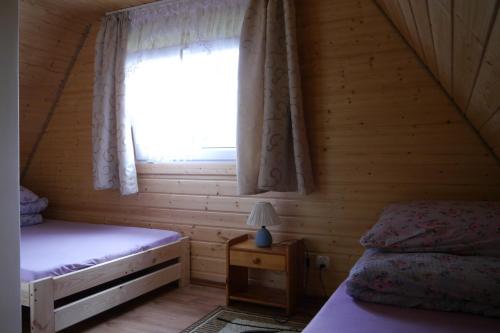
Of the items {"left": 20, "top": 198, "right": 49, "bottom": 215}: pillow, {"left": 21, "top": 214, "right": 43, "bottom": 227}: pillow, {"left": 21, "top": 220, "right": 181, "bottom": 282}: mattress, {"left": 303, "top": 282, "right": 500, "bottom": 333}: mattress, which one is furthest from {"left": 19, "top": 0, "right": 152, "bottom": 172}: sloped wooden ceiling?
{"left": 303, "top": 282, "right": 500, "bottom": 333}: mattress

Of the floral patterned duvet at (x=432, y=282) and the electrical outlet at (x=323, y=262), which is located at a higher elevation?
the floral patterned duvet at (x=432, y=282)

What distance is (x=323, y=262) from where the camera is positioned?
2693 millimetres

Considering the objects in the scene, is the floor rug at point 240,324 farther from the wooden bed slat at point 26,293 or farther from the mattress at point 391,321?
the mattress at point 391,321

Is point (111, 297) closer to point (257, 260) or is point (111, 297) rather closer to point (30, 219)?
point (257, 260)

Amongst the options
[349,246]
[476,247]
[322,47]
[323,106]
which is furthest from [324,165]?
[476,247]

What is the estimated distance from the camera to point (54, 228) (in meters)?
3.25

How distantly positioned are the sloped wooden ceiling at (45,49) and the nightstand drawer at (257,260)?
215 cm

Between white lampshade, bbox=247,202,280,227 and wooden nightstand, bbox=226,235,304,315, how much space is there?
16cm

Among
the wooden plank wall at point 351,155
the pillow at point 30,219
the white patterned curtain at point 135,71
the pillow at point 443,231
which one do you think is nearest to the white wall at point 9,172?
the pillow at point 443,231

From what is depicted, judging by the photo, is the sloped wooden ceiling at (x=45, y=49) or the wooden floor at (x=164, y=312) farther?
the sloped wooden ceiling at (x=45, y=49)

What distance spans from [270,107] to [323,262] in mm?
1123

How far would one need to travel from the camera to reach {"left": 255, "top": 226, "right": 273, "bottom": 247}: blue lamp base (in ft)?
8.51

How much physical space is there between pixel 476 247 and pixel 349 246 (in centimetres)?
106

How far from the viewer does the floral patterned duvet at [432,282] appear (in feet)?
4.43
